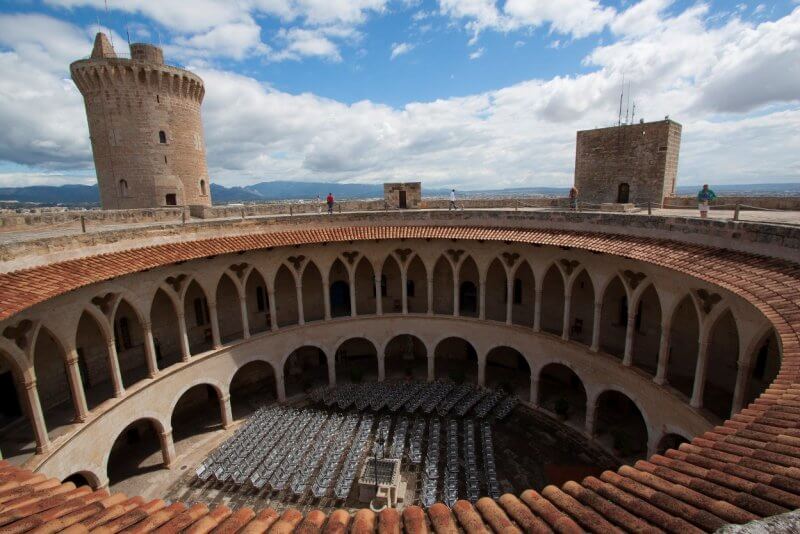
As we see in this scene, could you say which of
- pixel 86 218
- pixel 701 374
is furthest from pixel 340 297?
pixel 701 374

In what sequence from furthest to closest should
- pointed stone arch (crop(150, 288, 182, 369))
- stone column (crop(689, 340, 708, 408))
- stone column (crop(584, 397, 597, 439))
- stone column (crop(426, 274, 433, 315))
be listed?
stone column (crop(426, 274, 433, 315)), pointed stone arch (crop(150, 288, 182, 369)), stone column (crop(584, 397, 597, 439)), stone column (crop(689, 340, 708, 408))

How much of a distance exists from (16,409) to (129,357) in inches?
176

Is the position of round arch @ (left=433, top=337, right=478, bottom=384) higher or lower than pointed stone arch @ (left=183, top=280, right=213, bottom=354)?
lower

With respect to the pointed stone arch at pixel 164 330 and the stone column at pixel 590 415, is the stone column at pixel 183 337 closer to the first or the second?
the pointed stone arch at pixel 164 330

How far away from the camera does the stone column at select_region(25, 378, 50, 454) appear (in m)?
12.5

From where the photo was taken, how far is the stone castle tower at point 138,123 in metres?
27.4

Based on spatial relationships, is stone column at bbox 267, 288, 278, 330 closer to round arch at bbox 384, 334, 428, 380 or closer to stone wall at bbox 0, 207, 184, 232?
stone wall at bbox 0, 207, 184, 232

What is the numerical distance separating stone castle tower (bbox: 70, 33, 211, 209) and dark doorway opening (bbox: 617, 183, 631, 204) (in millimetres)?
28875

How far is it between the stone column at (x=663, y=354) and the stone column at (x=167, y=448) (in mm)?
19570

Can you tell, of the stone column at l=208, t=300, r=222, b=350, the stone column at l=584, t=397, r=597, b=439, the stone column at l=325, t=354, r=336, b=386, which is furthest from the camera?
the stone column at l=325, t=354, r=336, b=386

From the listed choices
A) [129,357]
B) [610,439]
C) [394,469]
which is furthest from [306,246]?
[610,439]

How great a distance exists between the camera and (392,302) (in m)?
27.2

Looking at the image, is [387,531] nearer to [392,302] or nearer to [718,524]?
[718,524]

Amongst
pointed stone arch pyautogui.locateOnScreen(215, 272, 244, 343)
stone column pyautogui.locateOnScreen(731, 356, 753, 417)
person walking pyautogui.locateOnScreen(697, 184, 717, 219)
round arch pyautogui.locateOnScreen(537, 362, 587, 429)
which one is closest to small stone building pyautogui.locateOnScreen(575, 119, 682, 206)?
person walking pyautogui.locateOnScreen(697, 184, 717, 219)
